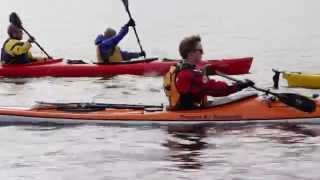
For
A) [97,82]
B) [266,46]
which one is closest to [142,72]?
[97,82]

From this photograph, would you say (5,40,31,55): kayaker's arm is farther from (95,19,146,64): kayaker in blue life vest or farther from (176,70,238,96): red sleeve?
(176,70,238,96): red sleeve

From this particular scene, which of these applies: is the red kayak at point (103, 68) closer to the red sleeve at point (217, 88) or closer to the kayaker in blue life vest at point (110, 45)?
the kayaker in blue life vest at point (110, 45)

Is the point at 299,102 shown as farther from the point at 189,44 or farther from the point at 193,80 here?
the point at 189,44

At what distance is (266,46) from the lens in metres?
25.5

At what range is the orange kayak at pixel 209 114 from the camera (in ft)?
31.5

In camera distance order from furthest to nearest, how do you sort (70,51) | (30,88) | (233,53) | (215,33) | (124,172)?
(215,33) < (70,51) < (233,53) < (30,88) < (124,172)

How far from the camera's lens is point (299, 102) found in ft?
30.9

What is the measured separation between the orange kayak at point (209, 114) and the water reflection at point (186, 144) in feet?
0.36

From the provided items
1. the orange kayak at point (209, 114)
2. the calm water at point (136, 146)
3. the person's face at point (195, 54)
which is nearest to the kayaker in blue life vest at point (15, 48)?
the calm water at point (136, 146)

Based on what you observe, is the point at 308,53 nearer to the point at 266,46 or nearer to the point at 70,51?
the point at 266,46

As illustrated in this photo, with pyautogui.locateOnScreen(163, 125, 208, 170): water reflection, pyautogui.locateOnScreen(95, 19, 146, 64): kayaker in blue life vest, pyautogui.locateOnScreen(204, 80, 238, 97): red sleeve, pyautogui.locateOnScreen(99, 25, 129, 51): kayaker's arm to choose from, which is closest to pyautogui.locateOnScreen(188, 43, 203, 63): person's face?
pyautogui.locateOnScreen(204, 80, 238, 97): red sleeve

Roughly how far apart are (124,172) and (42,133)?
218 centimetres

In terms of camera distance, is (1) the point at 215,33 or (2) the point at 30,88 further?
(1) the point at 215,33

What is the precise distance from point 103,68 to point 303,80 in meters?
4.09
